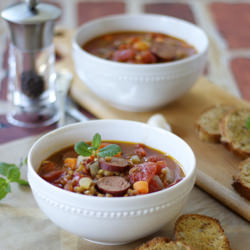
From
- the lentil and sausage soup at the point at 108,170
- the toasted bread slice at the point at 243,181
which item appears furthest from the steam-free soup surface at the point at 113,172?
the toasted bread slice at the point at 243,181

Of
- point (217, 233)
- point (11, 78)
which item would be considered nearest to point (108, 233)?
point (217, 233)

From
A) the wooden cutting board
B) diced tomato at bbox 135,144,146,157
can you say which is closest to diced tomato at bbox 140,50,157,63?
the wooden cutting board

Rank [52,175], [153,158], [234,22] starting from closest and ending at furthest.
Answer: [52,175], [153,158], [234,22]

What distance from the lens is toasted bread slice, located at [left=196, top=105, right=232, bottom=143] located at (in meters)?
2.40

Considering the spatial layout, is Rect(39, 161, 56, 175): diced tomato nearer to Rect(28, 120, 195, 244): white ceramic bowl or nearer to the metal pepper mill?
Rect(28, 120, 195, 244): white ceramic bowl

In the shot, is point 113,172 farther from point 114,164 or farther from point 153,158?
point 153,158

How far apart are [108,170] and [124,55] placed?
103 cm

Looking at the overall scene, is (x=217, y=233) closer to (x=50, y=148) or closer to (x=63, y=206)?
(x=63, y=206)

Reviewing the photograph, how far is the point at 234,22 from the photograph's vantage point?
4188mm

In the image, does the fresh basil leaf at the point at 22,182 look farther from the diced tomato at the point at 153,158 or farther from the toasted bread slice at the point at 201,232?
the toasted bread slice at the point at 201,232

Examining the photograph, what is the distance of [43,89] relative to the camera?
2846mm

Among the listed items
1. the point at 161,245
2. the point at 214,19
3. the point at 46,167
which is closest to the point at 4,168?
the point at 46,167

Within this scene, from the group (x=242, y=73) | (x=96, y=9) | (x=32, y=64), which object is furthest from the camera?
(x=96, y=9)

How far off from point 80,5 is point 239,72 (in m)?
1.73
